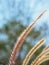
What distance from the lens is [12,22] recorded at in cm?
430

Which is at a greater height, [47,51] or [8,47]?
[8,47]

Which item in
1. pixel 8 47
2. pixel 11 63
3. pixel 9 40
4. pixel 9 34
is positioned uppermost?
pixel 9 34

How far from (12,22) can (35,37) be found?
18.4 inches

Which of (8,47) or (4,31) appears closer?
(8,47)

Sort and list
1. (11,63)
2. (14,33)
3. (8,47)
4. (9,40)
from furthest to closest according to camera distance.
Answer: (14,33) < (9,40) < (8,47) < (11,63)

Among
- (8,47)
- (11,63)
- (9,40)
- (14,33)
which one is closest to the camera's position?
(11,63)

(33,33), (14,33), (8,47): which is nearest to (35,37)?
(33,33)

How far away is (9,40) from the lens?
149 inches

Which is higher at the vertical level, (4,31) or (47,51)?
(4,31)

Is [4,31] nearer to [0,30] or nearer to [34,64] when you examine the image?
[0,30]

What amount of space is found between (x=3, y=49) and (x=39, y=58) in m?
2.76

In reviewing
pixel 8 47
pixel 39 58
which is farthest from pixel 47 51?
pixel 8 47

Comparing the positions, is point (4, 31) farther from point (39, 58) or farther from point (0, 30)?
point (39, 58)

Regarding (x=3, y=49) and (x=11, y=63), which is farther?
(x=3, y=49)
